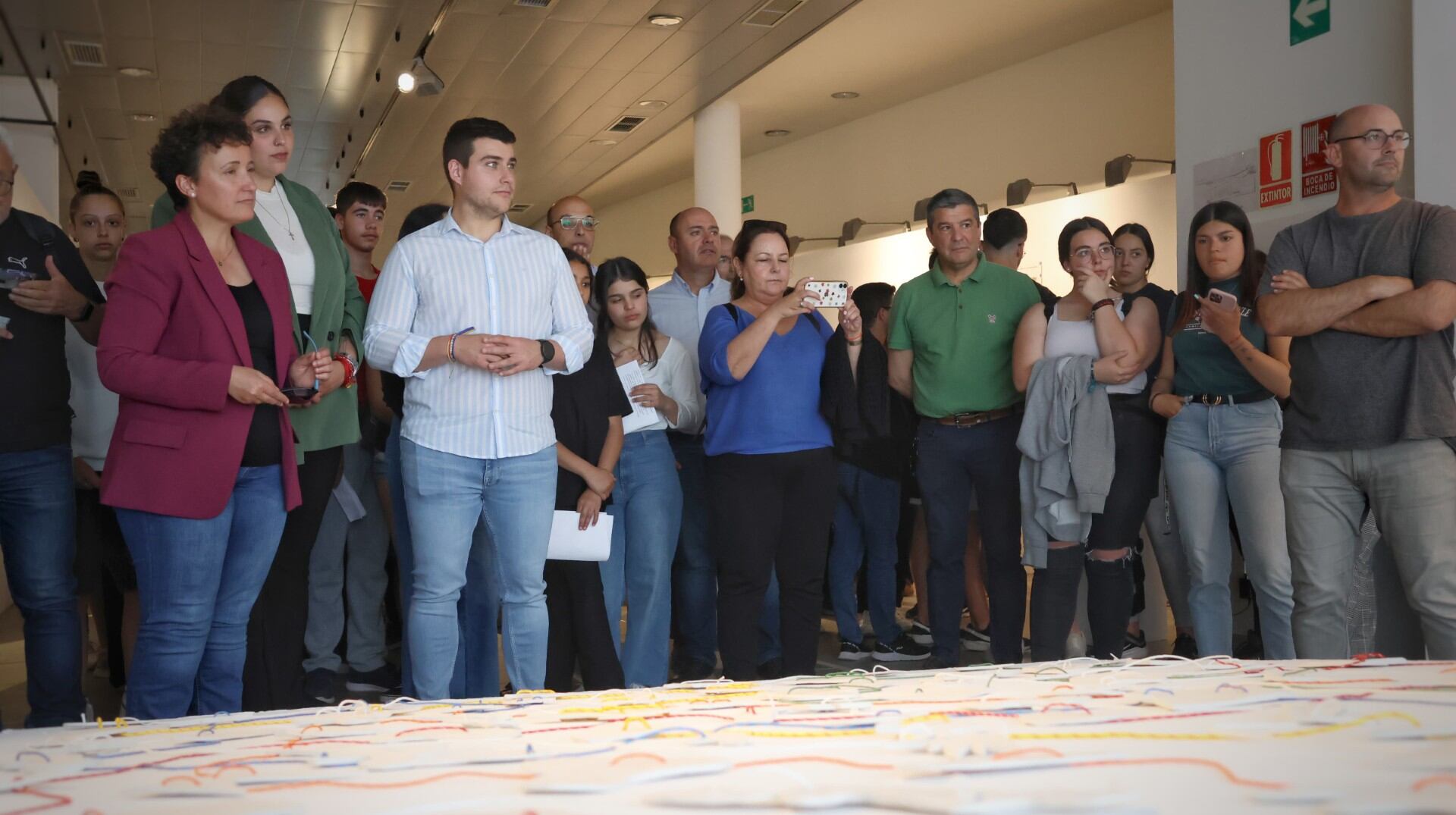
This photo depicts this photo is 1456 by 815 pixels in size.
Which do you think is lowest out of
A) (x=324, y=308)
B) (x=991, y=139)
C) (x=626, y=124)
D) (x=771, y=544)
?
(x=771, y=544)

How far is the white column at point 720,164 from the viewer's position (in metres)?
9.41

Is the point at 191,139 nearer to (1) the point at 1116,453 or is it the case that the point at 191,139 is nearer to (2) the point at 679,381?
(2) the point at 679,381

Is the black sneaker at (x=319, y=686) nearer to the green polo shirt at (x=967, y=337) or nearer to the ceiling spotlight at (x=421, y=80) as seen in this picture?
the green polo shirt at (x=967, y=337)

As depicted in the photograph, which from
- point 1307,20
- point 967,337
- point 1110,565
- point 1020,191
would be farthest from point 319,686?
point 1020,191

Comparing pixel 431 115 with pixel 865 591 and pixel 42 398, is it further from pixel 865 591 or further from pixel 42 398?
pixel 42 398

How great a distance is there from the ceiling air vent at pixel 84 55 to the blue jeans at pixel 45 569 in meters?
6.21

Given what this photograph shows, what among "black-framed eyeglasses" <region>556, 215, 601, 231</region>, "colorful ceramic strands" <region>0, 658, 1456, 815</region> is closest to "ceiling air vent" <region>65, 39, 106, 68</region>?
"black-framed eyeglasses" <region>556, 215, 601, 231</region>

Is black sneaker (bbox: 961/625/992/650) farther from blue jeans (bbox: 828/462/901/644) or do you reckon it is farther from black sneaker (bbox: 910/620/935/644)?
blue jeans (bbox: 828/462/901/644)

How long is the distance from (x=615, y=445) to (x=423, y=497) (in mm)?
811

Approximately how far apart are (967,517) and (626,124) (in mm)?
7318

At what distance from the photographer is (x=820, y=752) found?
1.15 m

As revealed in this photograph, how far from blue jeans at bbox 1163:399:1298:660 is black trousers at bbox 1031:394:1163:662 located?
156 millimetres

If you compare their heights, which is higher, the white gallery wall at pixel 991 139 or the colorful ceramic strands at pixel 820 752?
the white gallery wall at pixel 991 139

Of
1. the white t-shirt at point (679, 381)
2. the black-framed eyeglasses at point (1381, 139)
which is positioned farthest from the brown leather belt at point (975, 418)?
the black-framed eyeglasses at point (1381, 139)
